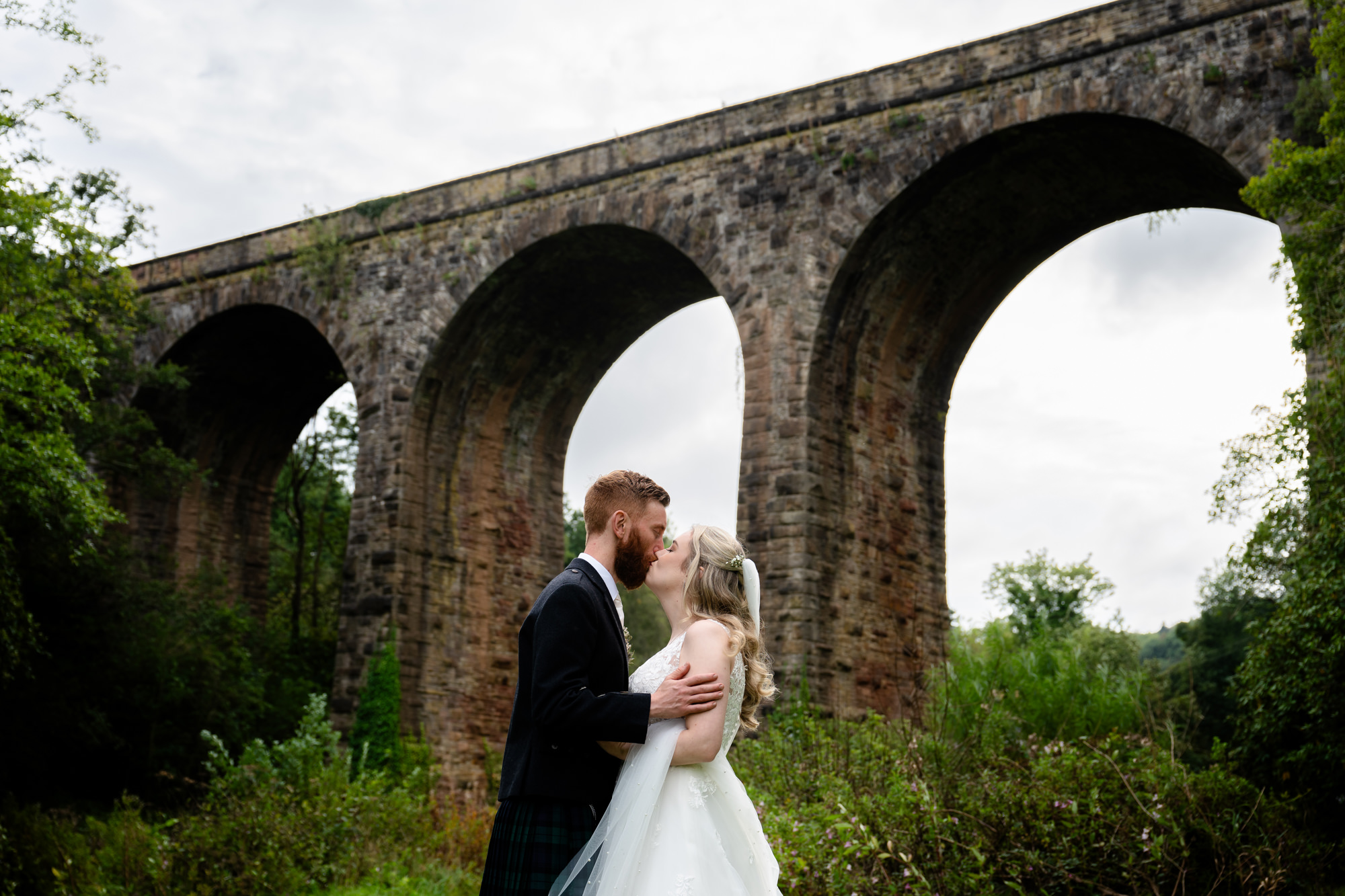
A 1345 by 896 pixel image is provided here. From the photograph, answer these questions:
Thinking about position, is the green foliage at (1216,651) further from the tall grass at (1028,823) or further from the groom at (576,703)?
the groom at (576,703)

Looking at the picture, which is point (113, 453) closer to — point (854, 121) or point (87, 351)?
point (87, 351)

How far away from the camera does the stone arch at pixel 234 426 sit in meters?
18.3

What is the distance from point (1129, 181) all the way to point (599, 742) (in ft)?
35.6

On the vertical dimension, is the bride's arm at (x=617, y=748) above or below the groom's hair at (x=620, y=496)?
below

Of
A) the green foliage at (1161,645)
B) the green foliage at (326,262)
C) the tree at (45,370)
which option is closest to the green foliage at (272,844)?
the tree at (45,370)

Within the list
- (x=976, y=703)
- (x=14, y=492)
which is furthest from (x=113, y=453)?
(x=976, y=703)

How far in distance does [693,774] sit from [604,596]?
23.2 inches

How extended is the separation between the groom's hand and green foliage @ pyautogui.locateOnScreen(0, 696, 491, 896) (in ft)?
17.6

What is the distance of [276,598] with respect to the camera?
26469 mm

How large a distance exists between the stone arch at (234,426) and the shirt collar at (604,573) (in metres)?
15.0

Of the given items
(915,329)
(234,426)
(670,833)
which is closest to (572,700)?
(670,833)

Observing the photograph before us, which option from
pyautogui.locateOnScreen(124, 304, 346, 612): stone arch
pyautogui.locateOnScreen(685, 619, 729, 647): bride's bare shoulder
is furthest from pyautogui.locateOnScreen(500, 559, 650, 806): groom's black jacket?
pyautogui.locateOnScreen(124, 304, 346, 612): stone arch

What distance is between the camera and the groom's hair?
3.59 metres

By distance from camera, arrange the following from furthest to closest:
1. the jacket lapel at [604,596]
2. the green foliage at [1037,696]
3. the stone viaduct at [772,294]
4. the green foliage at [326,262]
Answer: the green foliage at [326,262], the stone viaduct at [772,294], the green foliage at [1037,696], the jacket lapel at [604,596]
